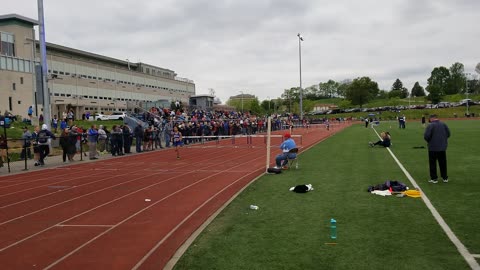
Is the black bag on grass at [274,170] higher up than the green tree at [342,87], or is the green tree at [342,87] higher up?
the green tree at [342,87]

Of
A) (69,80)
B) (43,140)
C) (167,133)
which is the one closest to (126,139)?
(167,133)

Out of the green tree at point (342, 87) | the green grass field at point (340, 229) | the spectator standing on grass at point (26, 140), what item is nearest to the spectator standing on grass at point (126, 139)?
the spectator standing on grass at point (26, 140)

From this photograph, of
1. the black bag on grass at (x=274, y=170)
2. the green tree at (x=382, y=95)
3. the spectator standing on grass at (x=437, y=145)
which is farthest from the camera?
the green tree at (x=382, y=95)

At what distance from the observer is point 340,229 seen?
23.1ft

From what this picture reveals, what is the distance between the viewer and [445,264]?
5.34 meters

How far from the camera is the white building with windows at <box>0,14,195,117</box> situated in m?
58.6

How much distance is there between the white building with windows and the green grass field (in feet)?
116

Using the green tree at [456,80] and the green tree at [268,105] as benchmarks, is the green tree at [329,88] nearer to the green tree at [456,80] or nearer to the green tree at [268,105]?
the green tree at [456,80]

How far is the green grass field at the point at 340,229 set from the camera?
18.3 feet

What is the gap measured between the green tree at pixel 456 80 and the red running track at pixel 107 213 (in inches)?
6401

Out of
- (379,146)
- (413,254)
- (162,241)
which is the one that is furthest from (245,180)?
(379,146)

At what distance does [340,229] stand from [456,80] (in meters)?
172

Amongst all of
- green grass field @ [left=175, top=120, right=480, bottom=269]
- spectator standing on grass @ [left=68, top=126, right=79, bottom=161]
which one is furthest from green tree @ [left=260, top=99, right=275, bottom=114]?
green grass field @ [left=175, top=120, right=480, bottom=269]

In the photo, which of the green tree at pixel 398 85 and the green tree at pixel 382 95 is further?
the green tree at pixel 398 85
